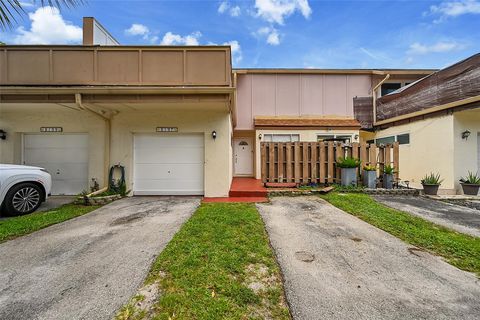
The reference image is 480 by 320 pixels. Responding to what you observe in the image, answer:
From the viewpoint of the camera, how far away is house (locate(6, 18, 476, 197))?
5680 millimetres

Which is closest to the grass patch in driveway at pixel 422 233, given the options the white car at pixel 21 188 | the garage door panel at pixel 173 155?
the garage door panel at pixel 173 155

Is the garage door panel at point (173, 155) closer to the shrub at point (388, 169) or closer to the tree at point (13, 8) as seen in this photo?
the tree at point (13, 8)

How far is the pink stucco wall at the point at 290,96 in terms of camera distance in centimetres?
1098

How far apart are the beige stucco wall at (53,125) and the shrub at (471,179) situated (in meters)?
12.4

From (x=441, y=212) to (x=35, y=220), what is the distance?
31.1ft

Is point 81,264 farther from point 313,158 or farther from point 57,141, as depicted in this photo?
point 313,158

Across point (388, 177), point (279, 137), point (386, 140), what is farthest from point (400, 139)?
point (279, 137)

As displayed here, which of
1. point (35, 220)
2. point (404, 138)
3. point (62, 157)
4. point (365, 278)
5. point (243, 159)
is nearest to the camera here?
point (365, 278)

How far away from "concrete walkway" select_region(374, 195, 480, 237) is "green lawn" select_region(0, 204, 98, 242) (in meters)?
8.16

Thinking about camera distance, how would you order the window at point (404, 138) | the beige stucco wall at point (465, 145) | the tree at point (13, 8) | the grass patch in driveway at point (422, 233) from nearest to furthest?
1. the tree at point (13, 8)
2. the grass patch in driveway at point (422, 233)
3. the beige stucco wall at point (465, 145)
4. the window at point (404, 138)

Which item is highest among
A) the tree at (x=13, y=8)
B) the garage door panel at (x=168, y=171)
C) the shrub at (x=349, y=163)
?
the tree at (x=13, y=8)

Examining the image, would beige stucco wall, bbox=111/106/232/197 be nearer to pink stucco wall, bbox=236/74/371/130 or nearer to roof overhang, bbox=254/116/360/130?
roof overhang, bbox=254/116/360/130

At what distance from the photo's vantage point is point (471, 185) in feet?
22.4

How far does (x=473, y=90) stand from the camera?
657 cm
